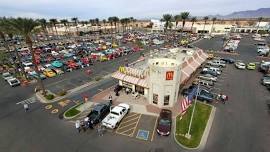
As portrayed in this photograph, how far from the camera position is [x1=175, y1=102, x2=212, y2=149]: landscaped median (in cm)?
2016

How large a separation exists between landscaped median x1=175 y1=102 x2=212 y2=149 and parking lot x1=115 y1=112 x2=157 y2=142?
11.5 ft

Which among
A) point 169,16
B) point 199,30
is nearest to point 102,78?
point 169,16

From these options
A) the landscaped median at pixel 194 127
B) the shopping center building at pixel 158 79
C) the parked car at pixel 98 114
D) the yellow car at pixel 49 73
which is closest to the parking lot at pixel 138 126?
the parked car at pixel 98 114

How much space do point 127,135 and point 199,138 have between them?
9.36 metres

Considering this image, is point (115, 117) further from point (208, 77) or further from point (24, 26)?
point (208, 77)

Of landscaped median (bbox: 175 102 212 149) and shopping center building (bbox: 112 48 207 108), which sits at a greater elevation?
shopping center building (bbox: 112 48 207 108)

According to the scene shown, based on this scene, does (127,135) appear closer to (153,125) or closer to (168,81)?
(153,125)

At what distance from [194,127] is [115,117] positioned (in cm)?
1133

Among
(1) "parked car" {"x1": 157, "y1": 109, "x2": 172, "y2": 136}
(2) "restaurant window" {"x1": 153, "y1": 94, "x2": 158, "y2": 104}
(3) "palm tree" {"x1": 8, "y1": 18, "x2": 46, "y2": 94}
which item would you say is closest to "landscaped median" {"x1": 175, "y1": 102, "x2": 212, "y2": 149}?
(1) "parked car" {"x1": 157, "y1": 109, "x2": 172, "y2": 136}

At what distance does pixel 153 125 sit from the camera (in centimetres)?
2336

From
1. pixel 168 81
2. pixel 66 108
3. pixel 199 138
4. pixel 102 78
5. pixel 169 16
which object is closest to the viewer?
pixel 199 138

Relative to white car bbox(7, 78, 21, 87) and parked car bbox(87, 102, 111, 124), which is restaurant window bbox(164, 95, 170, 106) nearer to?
parked car bbox(87, 102, 111, 124)

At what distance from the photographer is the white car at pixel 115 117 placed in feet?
74.3

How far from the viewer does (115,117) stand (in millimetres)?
23656
